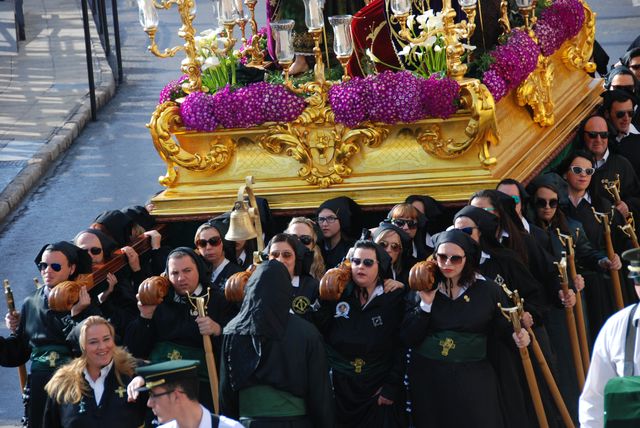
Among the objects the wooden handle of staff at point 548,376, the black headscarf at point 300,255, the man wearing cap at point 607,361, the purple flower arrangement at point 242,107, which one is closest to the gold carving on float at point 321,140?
the purple flower arrangement at point 242,107

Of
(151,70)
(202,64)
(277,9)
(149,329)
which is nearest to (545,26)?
(277,9)

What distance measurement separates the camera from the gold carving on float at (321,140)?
11180mm

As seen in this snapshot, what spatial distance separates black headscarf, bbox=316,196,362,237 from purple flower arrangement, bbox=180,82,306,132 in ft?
2.57

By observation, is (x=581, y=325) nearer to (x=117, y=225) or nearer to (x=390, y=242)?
(x=390, y=242)

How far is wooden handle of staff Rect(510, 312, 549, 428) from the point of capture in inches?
343

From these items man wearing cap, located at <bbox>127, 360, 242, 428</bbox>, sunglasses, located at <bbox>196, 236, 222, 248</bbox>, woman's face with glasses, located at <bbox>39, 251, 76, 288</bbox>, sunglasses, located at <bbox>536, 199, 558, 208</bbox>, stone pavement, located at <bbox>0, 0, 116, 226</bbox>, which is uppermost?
man wearing cap, located at <bbox>127, 360, 242, 428</bbox>

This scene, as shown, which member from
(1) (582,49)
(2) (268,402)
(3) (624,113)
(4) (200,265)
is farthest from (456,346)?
(1) (582,49)

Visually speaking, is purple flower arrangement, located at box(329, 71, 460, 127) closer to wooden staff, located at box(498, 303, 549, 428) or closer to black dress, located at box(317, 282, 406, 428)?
black dress, located at box(317, 282, 406, 428)

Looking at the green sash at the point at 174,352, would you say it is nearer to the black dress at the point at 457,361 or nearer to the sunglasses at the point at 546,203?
the black dress at the point at 457,361

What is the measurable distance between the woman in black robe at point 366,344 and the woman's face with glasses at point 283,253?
33 centimetres

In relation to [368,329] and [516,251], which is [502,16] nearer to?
[516,251]

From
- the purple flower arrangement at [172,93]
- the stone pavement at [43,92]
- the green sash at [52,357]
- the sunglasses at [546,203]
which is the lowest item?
the stone pavement at [43,92]

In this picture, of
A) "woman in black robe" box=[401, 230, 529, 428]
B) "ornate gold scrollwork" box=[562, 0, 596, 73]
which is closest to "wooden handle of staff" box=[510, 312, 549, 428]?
"woman in black robe" box=[401, 230, 529, 428]

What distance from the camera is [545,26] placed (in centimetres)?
1304
